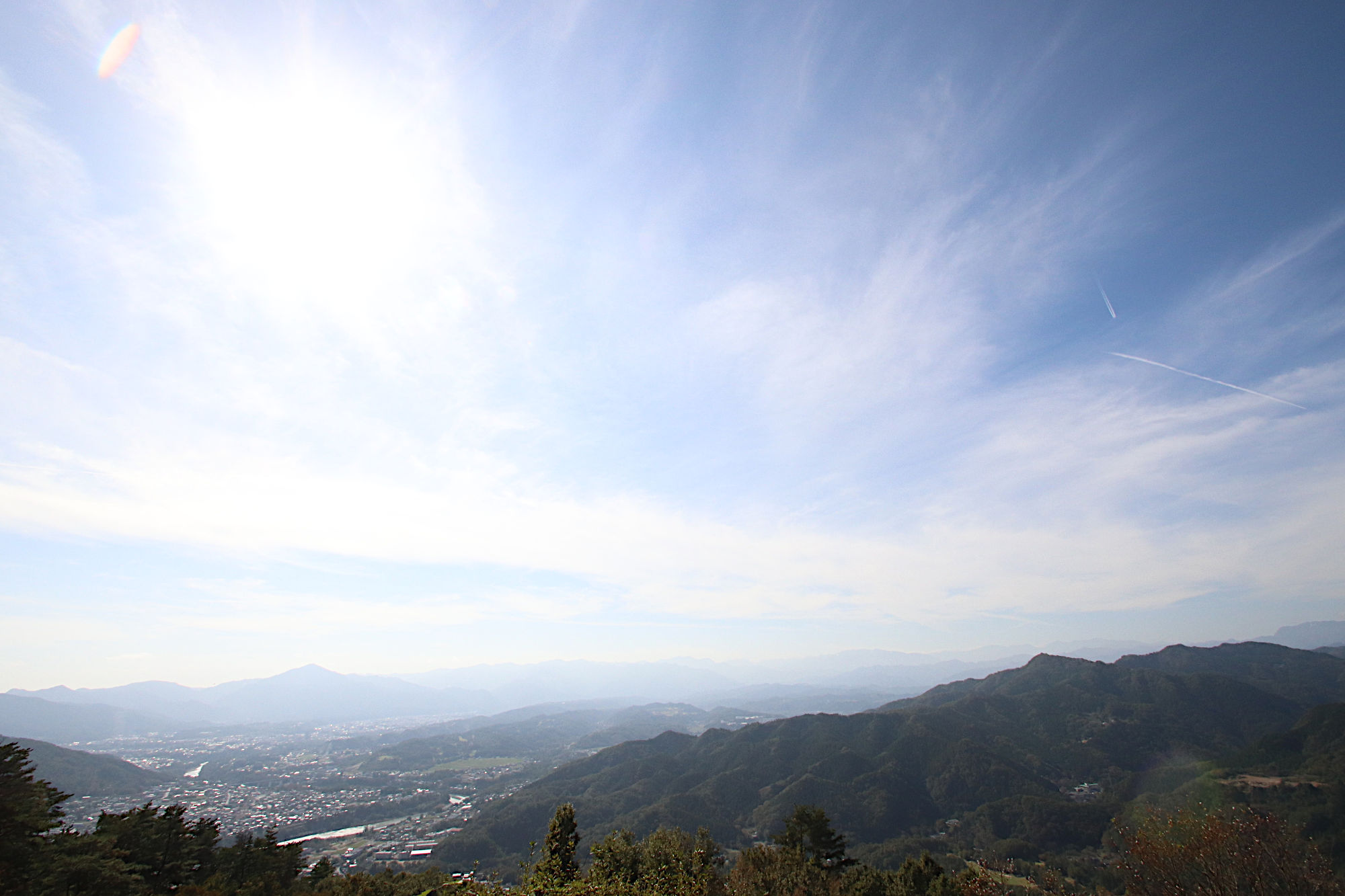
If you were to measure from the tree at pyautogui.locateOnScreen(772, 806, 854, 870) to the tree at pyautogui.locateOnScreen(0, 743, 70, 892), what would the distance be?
6636 cm

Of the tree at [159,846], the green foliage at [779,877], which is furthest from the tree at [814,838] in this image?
the tree at [159,846]

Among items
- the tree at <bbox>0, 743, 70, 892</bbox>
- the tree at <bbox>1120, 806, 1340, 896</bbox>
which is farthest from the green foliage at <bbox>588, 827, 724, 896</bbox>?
the tree at <bbox>0, 743, 70, 892</bbox>

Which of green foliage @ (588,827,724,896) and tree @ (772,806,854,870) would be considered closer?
green foliage @ (588,827,724,896)

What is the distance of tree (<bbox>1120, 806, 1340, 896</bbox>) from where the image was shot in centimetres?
2911

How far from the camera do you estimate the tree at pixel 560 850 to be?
4609 cm

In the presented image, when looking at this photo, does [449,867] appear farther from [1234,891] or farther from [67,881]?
[1234,891]

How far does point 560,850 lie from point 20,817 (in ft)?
129

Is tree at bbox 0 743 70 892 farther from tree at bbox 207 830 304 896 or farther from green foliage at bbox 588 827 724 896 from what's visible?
green foliage at bbox 588 827 724 896

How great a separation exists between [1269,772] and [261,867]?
253996 mm

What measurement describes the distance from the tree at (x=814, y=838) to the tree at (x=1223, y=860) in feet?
122

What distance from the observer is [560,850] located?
176 feet

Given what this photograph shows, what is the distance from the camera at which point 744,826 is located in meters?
191

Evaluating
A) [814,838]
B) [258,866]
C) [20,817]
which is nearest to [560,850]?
[258,866]

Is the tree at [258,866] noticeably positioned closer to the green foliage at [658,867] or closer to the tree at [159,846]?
the tree at [159,846]
